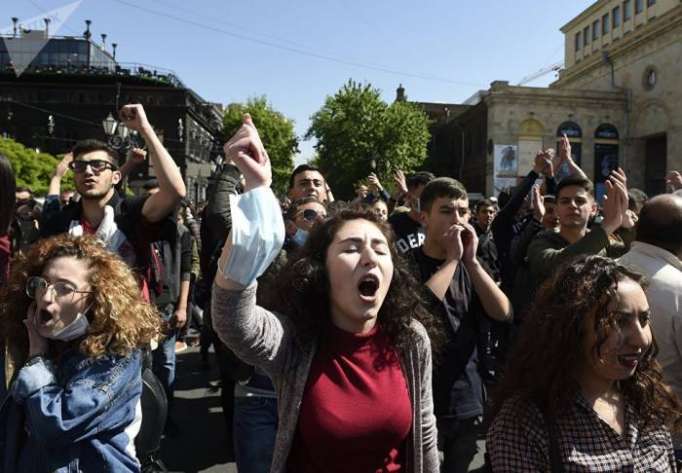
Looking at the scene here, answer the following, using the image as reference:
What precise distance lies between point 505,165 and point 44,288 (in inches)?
1578

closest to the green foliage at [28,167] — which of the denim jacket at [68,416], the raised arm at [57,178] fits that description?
the raised arm at [57,178]

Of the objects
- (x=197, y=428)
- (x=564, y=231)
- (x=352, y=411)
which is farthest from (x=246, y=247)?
(x=197, y=428)

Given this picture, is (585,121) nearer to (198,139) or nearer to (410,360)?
(198,139)

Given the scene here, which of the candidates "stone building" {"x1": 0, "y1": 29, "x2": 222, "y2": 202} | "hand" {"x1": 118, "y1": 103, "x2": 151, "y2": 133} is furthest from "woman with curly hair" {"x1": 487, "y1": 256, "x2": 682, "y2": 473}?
"stone building" {"x1": 0, "y1": 29, "x2": 222, "y2": 202}

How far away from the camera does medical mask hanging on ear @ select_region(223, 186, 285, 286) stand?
1531mm

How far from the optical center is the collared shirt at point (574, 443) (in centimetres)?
188

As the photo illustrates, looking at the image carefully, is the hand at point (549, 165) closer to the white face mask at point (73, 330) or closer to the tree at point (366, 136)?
the white face mask at point (73, 330)

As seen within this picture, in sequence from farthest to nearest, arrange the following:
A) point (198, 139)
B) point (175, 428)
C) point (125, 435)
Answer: point (198, 139), point (175, 428), point (125, 435)

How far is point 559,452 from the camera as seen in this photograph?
1.89 m

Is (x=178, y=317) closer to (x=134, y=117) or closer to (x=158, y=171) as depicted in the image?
(x=158, y=171)

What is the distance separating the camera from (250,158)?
163 centimetres

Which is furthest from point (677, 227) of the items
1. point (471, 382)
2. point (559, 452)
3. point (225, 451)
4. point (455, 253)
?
point (225, 451)

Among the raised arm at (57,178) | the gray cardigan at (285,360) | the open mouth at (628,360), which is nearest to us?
the gray cardigan at (285,360)

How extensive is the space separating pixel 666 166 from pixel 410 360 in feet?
140
